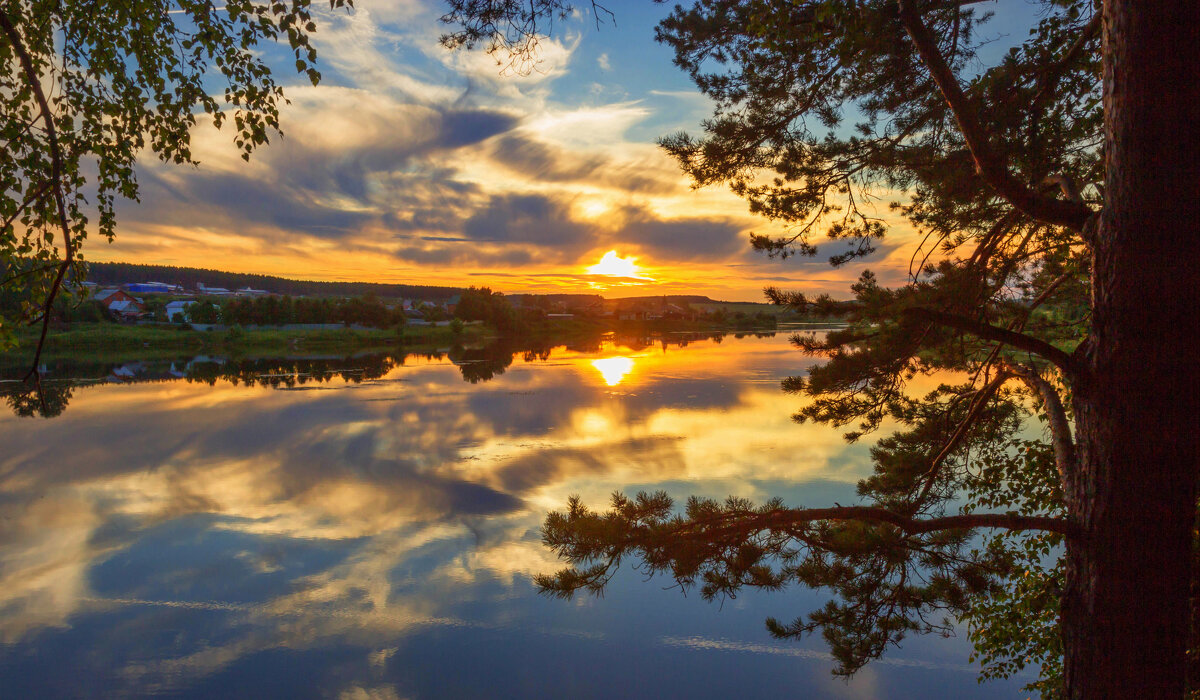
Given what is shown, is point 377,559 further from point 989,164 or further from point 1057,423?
point 989,164

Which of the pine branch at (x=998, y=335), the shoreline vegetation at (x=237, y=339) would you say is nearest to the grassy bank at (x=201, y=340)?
the shoreline vegetation at (x=237, y=339)

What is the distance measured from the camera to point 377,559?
8.36 metres

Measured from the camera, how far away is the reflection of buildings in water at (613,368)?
85.8 feet

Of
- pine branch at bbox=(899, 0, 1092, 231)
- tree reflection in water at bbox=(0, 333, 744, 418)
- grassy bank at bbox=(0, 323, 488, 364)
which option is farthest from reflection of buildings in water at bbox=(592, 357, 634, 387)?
pine branch at bbox=(899, 0, 1092, 231)

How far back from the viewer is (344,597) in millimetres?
7340

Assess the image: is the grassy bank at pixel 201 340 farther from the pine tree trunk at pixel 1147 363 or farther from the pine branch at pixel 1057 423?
the pine tree trunk at pixel 1147 363

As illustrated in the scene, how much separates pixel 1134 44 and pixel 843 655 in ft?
9.30

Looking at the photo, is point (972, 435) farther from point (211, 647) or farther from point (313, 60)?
point (211, 647)

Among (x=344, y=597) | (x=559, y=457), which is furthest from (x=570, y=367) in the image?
(x=344, y=597)

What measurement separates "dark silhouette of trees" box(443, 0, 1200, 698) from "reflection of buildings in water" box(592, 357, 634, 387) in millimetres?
19759

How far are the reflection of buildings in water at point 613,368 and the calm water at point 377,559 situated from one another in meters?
7.26

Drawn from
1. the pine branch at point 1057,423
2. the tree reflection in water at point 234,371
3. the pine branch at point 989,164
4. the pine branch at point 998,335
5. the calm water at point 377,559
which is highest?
the pine branch at point 989,164

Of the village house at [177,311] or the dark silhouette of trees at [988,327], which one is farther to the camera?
the village house at [177,311]

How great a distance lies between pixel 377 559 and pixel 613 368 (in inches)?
899
